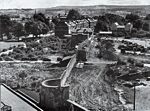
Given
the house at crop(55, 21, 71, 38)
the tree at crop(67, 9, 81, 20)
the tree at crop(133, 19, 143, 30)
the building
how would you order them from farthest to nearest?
the tree at crop(67, 9, 81, 20) < the tree at crop(133, 19, 143, 30) < the building < the house at crop(55, 21, 71, 38)

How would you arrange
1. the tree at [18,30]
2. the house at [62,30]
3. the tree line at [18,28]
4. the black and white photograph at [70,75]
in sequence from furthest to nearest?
the house at [62,30]
the tree line at [18,28]
the tree at [18,30]
the black and white photograph at [70,75]

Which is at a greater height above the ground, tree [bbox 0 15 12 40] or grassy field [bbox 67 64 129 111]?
tree [bbox 0 15 12 40]

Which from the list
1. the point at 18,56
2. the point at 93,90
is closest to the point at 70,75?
the point at 93,90

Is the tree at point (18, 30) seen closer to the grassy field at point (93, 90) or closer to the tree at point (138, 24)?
the grassy field at point (93, 90)

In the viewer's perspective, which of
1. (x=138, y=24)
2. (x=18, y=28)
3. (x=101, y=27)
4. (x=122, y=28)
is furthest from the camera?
(x=138, y=24)

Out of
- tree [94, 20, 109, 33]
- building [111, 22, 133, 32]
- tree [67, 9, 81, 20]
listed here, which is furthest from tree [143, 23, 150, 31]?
tree [67, 9, 81, 20]

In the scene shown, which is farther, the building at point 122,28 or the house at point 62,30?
the building at point 122,28

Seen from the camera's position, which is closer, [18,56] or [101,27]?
[18,56]

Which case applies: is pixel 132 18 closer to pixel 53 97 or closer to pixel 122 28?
pixel 122 28

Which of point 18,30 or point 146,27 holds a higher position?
point 18,30

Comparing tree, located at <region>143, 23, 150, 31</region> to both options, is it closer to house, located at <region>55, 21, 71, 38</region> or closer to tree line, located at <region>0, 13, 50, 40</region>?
house, located at <region>55, 21, 71, 38</region>

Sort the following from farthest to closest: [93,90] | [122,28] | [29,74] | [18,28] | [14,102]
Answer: [122,28]
[18,28]
[29,74]
[93,90]
[14,102]

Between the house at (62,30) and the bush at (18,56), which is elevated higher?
the house at (62,30)

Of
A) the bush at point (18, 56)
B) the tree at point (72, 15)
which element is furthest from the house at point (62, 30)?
the tree at point (72, 15)
